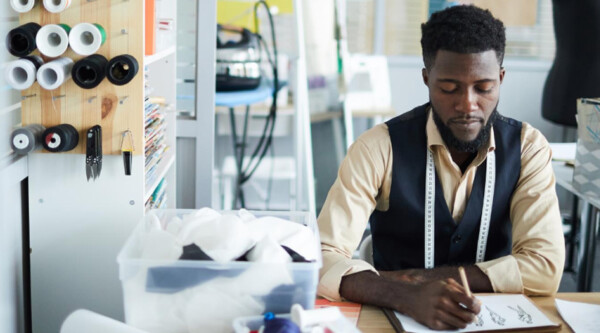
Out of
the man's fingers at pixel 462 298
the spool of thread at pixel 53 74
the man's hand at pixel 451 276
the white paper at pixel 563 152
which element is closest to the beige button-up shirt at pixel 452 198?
the man's hand at pixel 451 276

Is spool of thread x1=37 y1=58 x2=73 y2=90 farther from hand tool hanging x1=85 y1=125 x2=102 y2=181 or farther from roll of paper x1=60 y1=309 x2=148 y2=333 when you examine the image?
roll of paper x1=60 y1=309 x2=148 y2=333

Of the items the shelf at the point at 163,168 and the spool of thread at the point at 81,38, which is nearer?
the spool of thread at the point at 81,38

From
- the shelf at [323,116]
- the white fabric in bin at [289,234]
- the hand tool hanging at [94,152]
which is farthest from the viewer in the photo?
the shelf at [323,116]

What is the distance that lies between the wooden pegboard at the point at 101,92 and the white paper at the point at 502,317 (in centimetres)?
87

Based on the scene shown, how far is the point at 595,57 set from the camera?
3.40m

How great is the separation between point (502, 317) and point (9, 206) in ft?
3.93

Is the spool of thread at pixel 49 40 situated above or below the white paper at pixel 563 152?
above

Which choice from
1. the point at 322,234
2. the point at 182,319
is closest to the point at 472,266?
the point at 322,234

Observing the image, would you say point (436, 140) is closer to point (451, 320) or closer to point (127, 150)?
point (451, 320)

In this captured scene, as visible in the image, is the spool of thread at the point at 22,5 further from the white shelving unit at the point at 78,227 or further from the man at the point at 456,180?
the man at the point at 456,180

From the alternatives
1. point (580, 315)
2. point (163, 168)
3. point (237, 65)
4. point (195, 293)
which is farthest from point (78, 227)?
point (237, 65)

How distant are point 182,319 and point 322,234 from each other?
63cm

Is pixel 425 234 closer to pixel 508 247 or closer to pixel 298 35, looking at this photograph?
pixel 508 247

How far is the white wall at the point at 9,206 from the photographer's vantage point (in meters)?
1.75
